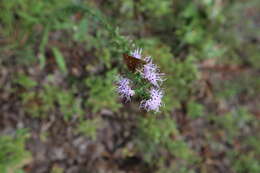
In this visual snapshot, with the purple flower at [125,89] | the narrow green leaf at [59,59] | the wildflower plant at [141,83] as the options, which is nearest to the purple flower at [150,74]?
the wildflower plant at [141,83]

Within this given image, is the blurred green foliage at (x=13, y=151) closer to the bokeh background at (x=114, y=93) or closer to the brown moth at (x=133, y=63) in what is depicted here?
the bokeh background at (x=114, y=93)

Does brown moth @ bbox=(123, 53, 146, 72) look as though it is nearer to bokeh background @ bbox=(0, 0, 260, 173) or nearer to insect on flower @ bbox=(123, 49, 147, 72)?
insect on flower @ bbox=(123, 49, 147, 72)

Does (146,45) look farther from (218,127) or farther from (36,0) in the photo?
(218,127)

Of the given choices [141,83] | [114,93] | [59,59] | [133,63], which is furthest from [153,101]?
[59,59]

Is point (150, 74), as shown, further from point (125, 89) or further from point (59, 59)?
point (59, 59)

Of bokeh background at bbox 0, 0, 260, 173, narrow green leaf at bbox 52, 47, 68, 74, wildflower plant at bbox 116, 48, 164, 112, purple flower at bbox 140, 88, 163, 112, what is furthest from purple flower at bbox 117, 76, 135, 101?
narrow green leaf at bbox 52, 47, 68, 74

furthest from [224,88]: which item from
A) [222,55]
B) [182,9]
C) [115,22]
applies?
[115,22]
